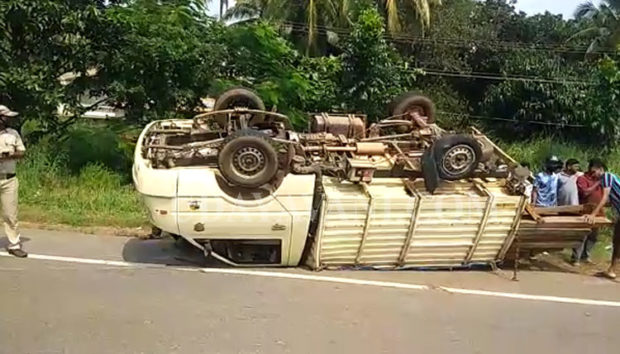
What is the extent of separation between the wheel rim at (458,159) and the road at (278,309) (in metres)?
1.07

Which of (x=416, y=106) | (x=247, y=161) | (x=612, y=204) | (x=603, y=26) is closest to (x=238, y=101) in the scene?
(x=416, y=106)

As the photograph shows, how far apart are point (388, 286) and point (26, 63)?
29.4 feet

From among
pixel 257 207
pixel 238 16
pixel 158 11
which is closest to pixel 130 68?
pixel 158 11

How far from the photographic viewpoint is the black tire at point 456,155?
783 centimetres

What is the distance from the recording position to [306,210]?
302 inches

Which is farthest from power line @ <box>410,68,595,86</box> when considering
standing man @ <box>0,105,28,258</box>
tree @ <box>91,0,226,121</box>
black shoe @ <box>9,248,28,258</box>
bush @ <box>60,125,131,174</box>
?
black shoe @ <box>9,248,28,258</box>

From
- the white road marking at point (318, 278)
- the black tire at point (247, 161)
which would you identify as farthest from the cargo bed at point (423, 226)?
the black tire at point (247, 161)

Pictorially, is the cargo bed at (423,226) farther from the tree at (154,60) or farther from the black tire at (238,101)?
the tree at (154,60)

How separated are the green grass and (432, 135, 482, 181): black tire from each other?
410cm

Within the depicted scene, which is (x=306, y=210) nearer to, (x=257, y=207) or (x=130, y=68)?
(x=257, y=207)

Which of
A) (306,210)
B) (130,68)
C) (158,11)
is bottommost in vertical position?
(306,210)

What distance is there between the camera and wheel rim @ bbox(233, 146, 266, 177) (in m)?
7.50

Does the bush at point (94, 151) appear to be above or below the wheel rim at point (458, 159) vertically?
below

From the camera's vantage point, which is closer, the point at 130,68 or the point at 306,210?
the point at 306,210
